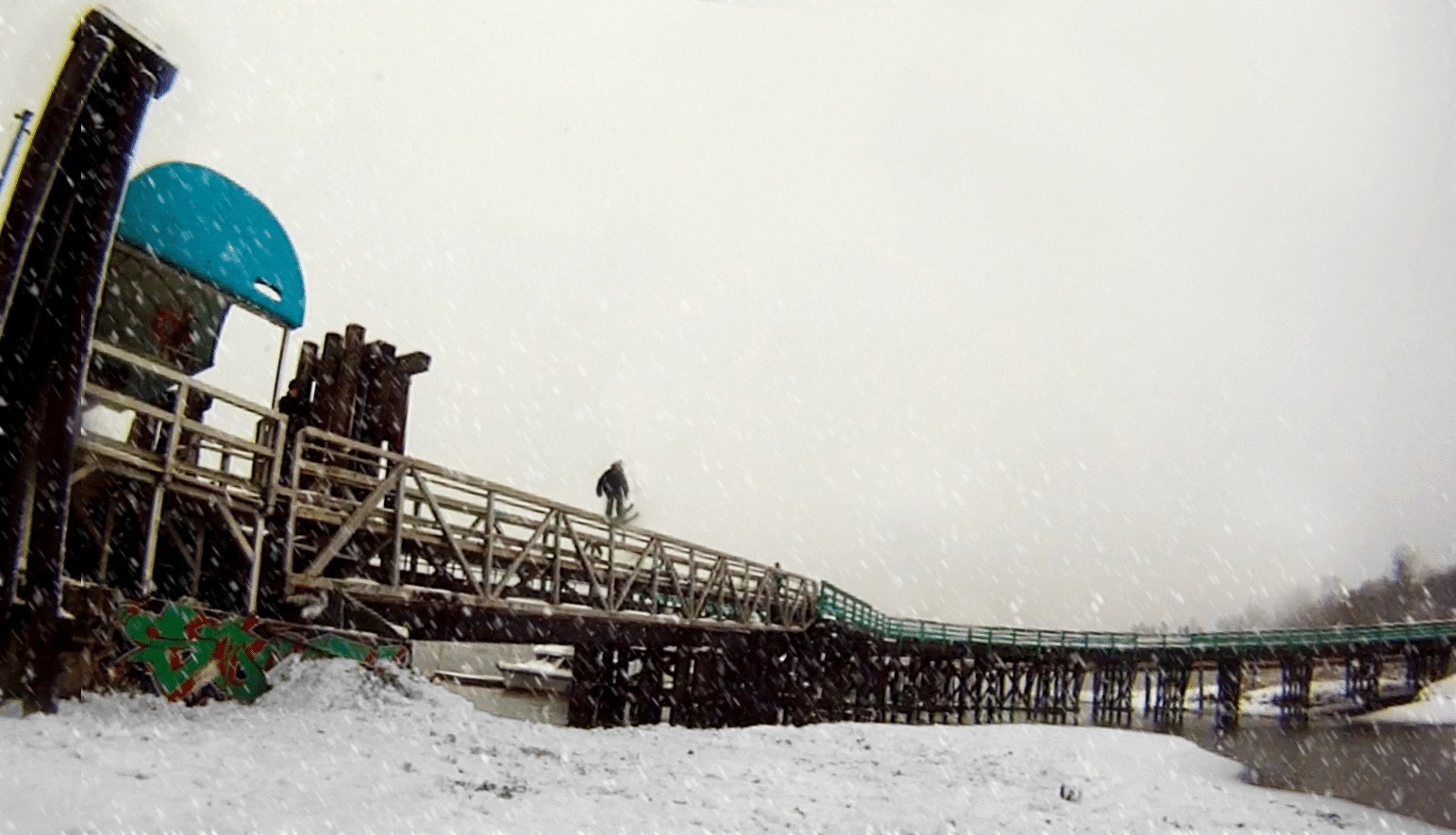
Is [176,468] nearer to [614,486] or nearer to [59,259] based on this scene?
[59,259]

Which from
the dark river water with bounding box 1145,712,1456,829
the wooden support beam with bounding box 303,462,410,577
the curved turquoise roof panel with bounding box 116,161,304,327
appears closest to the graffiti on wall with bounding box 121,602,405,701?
A: the wooden support beam with bounding box 303,462,410,577

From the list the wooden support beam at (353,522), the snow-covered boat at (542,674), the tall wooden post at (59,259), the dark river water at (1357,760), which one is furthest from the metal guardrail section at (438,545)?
the snow-covered boat at (542,674)

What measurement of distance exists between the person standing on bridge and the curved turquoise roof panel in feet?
21.5

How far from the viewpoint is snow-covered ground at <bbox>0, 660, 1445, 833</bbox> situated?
14.8ft

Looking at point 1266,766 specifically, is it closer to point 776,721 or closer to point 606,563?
point 776,721

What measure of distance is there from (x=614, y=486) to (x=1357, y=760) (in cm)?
2179

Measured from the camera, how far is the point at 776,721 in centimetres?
2098

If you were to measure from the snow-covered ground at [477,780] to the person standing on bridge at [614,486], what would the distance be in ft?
21.1

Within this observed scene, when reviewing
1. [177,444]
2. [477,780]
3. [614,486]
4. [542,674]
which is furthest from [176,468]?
[542,674]

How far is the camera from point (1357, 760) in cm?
2317

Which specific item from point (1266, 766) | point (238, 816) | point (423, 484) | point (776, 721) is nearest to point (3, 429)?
point (238, 816)

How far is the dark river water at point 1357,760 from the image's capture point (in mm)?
15609

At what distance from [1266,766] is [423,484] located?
70.9 ft

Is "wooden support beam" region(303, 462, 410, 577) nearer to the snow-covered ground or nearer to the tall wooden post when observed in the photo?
the snow-covered ground
